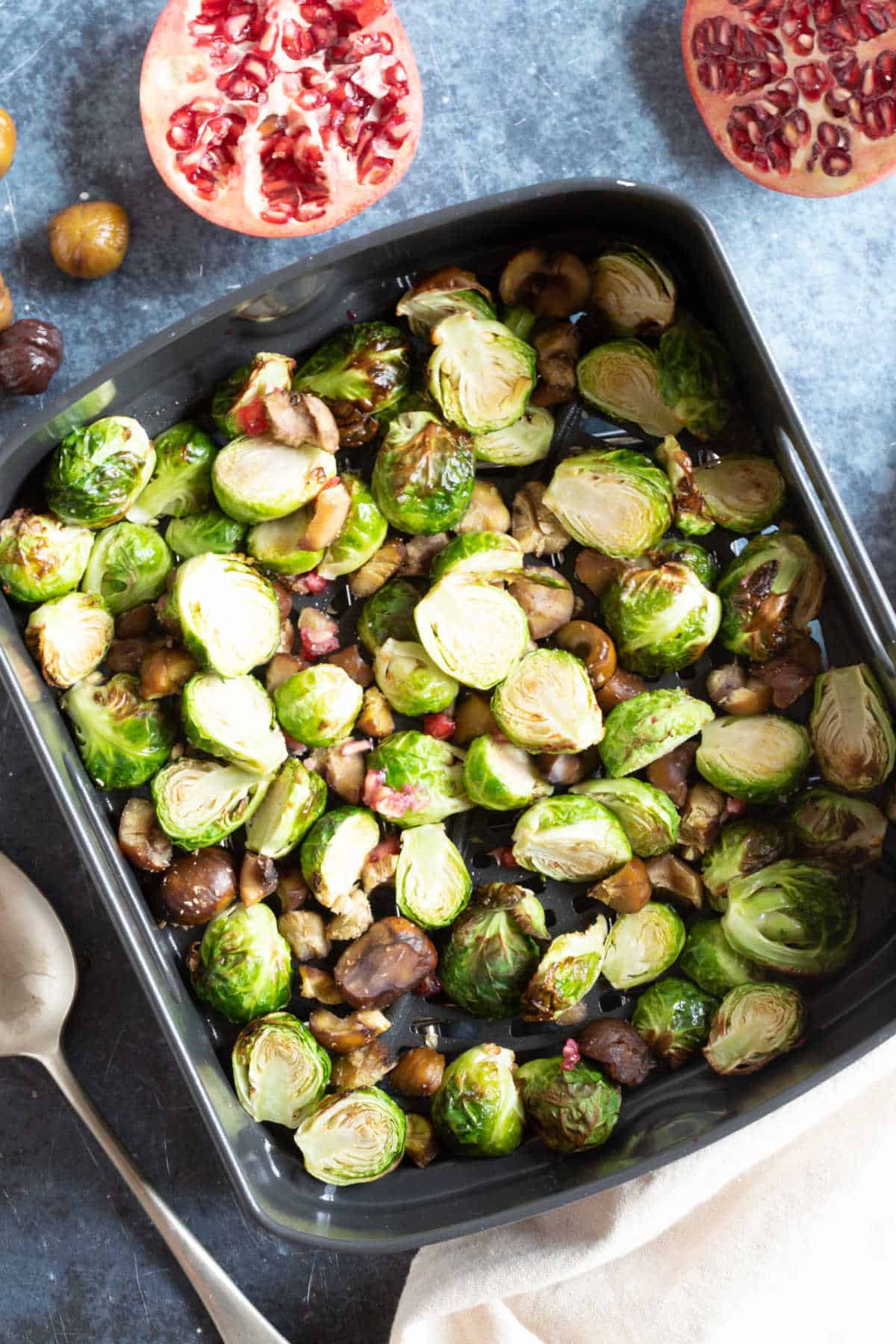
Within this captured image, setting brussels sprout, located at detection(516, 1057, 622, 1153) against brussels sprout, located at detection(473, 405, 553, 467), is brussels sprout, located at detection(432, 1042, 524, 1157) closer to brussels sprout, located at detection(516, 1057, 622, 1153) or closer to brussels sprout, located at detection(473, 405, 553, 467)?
brussels sprout, located at detection(516, 1057, 622, 1153)

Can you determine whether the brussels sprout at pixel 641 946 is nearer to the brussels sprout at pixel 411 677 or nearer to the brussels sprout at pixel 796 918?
the brussels sprout at pixel 796 918

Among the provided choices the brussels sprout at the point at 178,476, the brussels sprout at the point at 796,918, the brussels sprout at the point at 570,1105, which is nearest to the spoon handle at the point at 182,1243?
the brussels sprout at the point at 570,1105

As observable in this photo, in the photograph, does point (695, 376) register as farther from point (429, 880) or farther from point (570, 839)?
point (429, 880)

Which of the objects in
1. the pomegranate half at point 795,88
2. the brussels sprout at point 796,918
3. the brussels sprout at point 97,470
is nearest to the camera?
the brussels sprout at point 97,470

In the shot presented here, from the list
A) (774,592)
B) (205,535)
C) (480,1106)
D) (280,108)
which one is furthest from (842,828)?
(280,108)

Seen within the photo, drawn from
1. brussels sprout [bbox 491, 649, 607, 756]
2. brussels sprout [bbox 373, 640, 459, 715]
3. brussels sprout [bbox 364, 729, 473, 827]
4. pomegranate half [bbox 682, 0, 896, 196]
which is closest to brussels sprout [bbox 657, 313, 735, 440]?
pomegranate half [bbox 682, 0, 896, 196]

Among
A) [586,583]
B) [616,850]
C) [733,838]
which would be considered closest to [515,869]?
[616,850]

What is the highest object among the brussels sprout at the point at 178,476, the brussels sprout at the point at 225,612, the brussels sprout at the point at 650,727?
the brussels sprout at the point at 178,476
